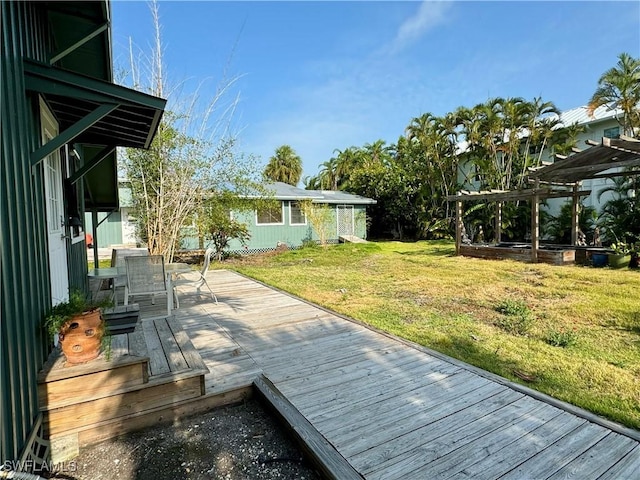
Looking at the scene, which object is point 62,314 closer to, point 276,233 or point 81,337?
point 81,337

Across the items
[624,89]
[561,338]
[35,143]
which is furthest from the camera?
[624,89]

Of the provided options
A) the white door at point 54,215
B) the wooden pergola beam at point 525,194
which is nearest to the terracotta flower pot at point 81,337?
the white door at point 54,215

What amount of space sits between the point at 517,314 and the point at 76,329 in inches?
214

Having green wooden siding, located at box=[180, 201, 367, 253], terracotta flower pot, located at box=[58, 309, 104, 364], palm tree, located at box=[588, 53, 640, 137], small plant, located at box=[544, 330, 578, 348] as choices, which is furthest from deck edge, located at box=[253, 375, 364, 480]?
palm tree, located at box=[588, 53, 640, 137]

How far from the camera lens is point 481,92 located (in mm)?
16922

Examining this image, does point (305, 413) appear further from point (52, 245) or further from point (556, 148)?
point (556, 148)

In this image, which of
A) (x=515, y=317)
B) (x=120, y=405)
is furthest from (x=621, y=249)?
(x=120, y=405)

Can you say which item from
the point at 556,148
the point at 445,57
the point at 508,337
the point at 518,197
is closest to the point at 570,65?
the point at 556,148

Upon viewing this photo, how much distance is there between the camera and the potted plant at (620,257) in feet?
29.2

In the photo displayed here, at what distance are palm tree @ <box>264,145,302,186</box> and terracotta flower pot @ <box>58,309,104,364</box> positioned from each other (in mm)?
30952

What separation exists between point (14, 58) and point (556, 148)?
1807cm

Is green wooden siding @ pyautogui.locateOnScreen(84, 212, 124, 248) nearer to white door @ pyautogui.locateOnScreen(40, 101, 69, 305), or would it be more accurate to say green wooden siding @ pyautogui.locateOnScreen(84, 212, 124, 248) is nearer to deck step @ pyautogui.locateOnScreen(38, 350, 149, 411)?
white door @ pyautogui.locateOnScreen(40, 101, 69, 305)

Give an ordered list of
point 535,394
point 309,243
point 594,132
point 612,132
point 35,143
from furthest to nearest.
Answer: point 309,243, point 594,132, point 612,132, point 535,394, point 35,143

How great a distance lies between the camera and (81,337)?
7.44 ft
